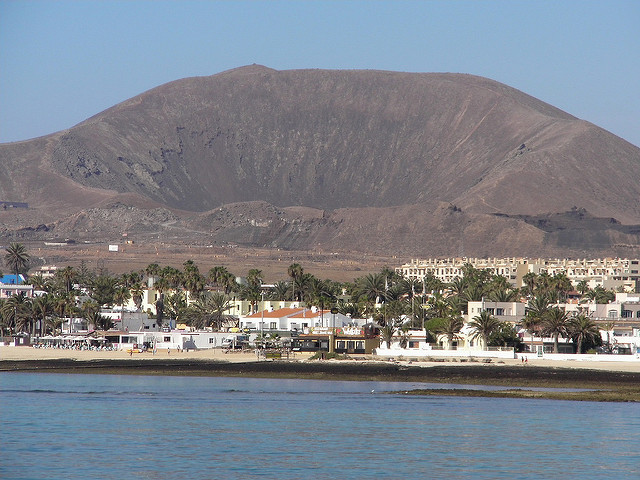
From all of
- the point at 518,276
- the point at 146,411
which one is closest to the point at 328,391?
the point at 146,411

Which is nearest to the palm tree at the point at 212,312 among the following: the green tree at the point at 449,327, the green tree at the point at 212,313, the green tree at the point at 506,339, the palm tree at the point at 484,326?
the green tree at the point at 212,313

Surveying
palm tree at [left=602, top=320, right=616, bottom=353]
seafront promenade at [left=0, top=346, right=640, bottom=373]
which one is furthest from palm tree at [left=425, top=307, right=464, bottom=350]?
palm tree at [left=602, top=320, right=616, bottom=353]

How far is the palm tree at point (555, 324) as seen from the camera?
95606 millimetres

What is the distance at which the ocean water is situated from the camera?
41188mm

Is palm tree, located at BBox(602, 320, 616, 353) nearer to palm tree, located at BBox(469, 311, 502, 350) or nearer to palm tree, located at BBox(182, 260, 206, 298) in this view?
palm tree, located at BBox(469, 311, 502, 350)

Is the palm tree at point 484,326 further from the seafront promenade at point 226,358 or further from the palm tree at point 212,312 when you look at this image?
the palm tree at point 212,312

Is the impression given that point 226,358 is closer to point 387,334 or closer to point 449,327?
point 387,334

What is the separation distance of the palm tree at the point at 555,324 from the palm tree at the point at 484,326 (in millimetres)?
4127

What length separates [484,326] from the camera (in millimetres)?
94750

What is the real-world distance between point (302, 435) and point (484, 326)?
47632 millimetres

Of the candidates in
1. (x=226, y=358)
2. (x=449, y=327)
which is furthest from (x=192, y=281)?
(x=449, y=327)

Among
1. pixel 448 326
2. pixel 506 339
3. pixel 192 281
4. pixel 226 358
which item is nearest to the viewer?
pixel 226 358

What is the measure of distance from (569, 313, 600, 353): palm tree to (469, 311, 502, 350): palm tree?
246 inches

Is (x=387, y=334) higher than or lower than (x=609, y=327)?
lower
